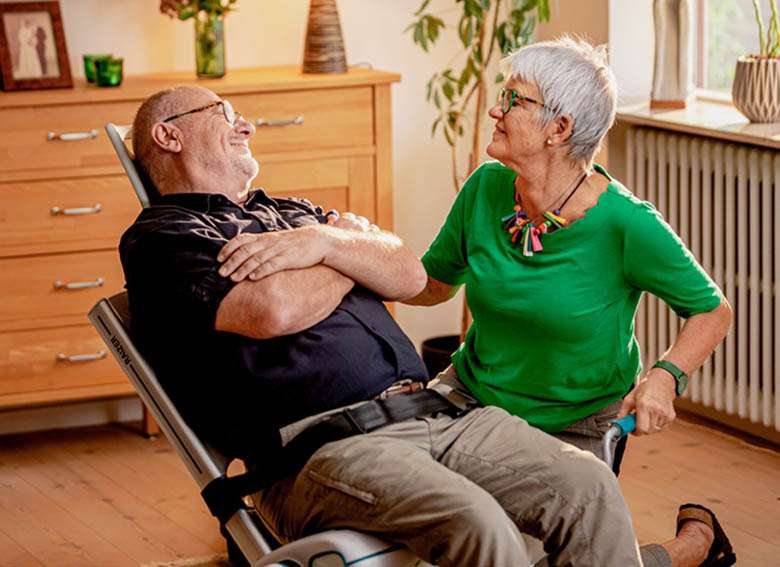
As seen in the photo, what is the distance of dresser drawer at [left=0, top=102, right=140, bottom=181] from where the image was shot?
145 inches

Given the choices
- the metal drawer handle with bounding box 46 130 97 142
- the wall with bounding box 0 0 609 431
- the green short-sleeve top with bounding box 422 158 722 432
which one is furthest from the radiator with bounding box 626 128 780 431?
the metal drawer handle with bounding box 46 130 97 142

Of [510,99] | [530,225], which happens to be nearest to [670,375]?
[530,225]

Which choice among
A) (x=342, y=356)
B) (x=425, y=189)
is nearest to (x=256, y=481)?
(x=342, y=356)

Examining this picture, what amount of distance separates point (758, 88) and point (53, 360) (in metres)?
2.09

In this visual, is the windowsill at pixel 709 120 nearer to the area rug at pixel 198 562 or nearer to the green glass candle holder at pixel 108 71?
the green glass candle holder at pixel 108 71

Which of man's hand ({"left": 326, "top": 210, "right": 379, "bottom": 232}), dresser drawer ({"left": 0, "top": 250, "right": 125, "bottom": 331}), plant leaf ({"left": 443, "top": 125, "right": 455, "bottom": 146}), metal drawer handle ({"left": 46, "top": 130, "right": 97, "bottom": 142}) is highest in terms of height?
metal drawer handle ({"left": 46, "top": 130, "right": 97, "bottom": 142})

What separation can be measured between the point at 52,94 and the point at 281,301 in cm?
179

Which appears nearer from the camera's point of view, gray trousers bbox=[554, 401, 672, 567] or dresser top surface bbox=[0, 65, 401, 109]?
gray trousers bbox=[554, 401, 672, 567]

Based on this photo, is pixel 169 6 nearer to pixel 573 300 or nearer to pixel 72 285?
pixel 72 285

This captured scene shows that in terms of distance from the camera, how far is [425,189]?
452 cm

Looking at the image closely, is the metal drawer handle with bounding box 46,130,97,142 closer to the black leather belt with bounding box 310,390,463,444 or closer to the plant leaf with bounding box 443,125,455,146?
the plant leaf with bounding box 443,125,455,146

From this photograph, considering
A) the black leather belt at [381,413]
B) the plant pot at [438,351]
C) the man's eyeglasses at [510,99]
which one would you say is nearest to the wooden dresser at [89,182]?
the plant pot at [438,351]

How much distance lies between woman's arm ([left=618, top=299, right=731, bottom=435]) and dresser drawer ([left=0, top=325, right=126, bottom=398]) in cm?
195

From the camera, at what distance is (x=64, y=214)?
148 inches
